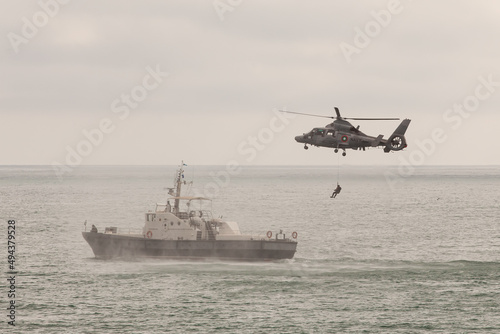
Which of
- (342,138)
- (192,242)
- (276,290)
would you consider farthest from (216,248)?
(342,138)

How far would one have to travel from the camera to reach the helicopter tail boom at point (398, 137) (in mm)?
57688

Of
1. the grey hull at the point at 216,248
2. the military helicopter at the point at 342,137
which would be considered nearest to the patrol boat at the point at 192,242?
the grey hull at the point at 216,248

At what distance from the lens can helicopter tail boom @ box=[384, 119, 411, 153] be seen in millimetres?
57688

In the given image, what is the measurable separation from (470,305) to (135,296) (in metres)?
27.7

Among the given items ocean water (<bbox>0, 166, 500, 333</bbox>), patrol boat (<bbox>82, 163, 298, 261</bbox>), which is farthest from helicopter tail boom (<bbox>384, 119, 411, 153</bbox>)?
patrol boat (<bbox>82, 163, 298, 261</bbox>)

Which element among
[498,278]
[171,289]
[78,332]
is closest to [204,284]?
[171,289]

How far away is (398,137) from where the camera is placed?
58.1m

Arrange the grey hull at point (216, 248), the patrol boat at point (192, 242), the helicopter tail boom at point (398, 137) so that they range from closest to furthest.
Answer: the helicopter tail boom at point (398, 137), the grey hull at point (216, 248), the patrol boat at point (192, 242)

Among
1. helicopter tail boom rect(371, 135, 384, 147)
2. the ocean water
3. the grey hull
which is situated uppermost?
helicopter tail boom rect(371, 135, 384, 147)

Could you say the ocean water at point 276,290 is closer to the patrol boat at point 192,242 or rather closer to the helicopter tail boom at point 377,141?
the patrol boat at point 192,242

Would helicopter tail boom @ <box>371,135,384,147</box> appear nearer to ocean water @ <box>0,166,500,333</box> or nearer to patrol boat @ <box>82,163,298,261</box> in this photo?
ocean water @ <box>0,166,500,333</box>

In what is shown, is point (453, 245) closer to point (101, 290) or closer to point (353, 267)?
point (353, 267)

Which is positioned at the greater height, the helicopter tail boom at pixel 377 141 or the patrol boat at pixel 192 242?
the helicopter tail boom at pixel 377 141

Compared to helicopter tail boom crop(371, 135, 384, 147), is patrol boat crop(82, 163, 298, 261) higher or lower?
lower
